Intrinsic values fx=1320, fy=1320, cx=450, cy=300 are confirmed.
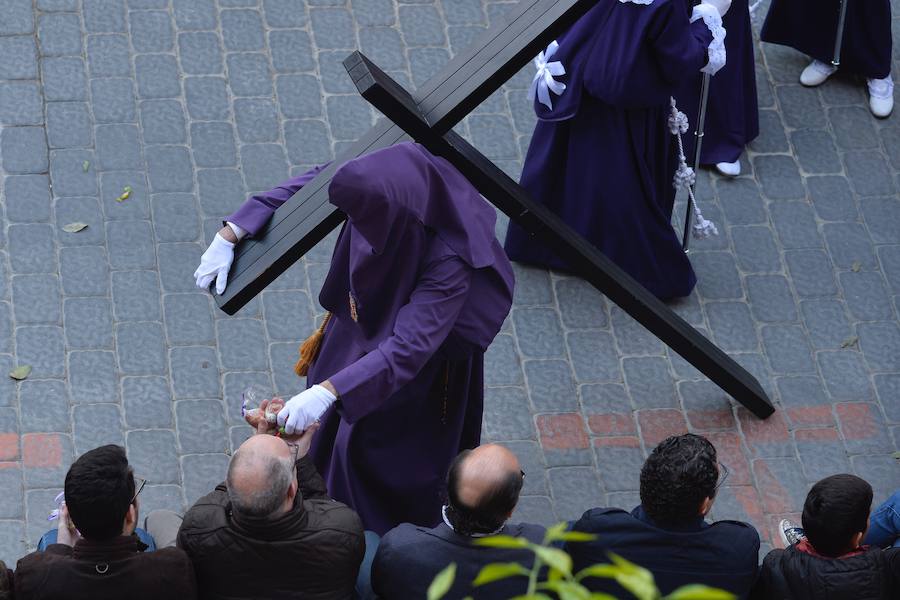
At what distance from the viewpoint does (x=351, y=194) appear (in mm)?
3932

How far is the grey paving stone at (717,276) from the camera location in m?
6.45

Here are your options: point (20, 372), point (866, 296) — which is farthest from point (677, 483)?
point (20, 372)

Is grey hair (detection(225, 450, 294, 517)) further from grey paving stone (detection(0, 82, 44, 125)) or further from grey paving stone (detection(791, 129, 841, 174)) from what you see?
grey paving stone (detection(791, 129, 841, 174))

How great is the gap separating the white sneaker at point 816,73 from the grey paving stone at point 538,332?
2.28m

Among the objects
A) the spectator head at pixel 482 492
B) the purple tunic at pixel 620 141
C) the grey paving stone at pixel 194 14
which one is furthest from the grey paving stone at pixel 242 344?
the spectator head at pixel 482 492

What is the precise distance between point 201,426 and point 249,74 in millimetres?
2228

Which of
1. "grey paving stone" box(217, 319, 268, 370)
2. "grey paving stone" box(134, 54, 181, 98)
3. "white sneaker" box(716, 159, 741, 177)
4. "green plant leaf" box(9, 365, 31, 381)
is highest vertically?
"grey paving stone" box(134, 54, 181, 98)

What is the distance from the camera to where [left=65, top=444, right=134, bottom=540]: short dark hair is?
3666mm

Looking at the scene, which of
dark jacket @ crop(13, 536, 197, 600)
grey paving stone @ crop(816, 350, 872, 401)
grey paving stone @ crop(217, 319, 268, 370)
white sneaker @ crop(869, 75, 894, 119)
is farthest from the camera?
white sneaker @ crop(869, 75, 894, 119)

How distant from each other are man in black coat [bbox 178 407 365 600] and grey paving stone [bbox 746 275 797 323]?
3111 mm

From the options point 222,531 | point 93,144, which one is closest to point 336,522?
point 222,531

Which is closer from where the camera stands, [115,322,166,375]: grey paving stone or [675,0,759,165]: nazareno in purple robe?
[115,322,166,375]: grey paving stone

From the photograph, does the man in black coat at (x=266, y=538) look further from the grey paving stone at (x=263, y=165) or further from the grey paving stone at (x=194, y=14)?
the grey paving stone at (x=194, y=14)

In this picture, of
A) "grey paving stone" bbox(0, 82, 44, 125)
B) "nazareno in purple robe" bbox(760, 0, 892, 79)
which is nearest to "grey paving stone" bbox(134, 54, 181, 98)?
"grey paving stone" bbox(0, 82, 44, 125)
